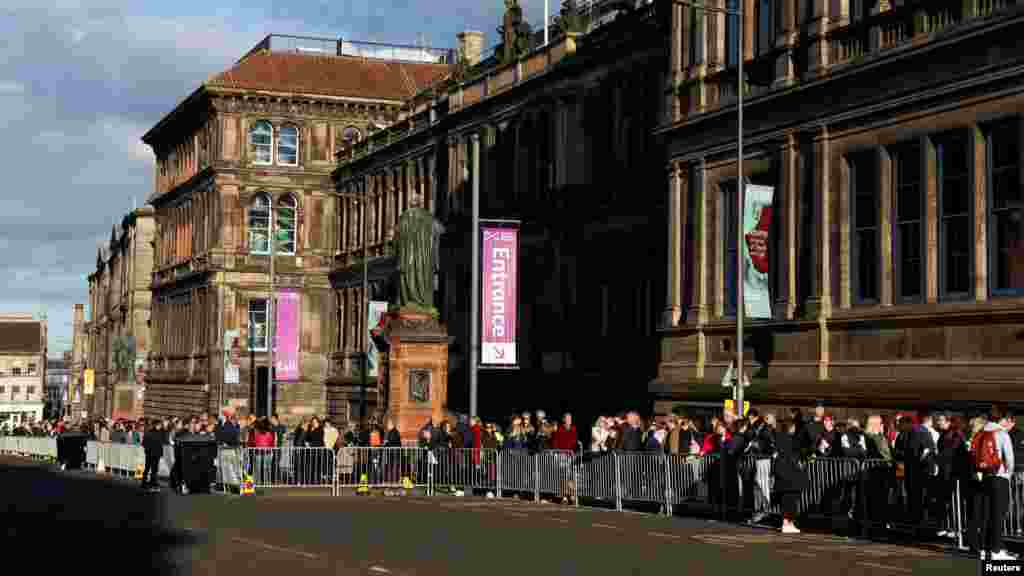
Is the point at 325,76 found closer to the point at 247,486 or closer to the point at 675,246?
the point at 675,246

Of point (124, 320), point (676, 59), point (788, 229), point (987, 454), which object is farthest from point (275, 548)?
point (124, 320)

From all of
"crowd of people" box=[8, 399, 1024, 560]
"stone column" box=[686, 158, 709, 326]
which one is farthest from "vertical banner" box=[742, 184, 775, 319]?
"stone column" box=[686, 158, 709, 326]

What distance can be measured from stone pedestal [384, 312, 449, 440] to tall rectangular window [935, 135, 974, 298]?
1555 centimetres

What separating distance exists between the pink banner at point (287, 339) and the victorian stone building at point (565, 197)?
18.9 feet

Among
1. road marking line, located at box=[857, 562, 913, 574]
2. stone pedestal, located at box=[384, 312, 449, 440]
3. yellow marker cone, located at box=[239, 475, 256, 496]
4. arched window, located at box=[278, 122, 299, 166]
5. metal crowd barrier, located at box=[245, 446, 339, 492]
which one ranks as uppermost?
arched window, located at box=[278, 122, 299, 166]

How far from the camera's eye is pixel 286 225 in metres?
84.6

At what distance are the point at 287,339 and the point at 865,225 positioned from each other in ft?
116

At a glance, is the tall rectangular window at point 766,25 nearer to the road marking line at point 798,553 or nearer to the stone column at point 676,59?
the stone column at point 676,59

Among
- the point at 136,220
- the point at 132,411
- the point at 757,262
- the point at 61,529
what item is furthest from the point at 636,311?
the point at 136,220

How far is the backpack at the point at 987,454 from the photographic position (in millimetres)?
20203

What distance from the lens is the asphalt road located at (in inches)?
739

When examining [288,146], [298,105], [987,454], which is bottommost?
[987,454]

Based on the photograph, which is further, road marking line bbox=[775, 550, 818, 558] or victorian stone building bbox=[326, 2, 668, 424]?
victorian stone building bbox=[326, 2, 668, 424]

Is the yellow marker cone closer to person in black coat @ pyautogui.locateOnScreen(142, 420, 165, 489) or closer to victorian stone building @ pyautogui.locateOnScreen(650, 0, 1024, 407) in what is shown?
person in black coat @ pyautogui.locateOnScreen(142, 420, 165, 489)
